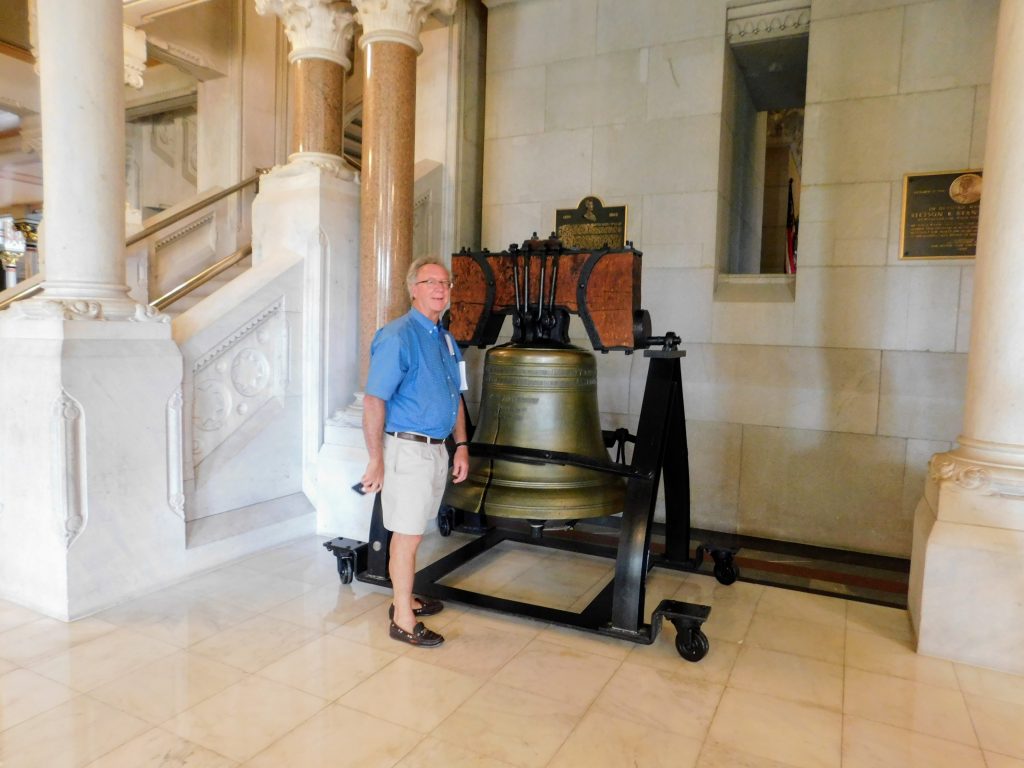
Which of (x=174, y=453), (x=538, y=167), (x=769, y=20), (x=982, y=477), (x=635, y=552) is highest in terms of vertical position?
(x=769, y=20)

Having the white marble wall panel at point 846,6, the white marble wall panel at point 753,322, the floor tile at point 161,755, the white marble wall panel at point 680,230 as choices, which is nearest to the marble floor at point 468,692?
the floor tile at point 161,755

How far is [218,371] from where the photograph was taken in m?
3.96

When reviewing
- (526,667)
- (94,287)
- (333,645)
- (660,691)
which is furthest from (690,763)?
(94,287)

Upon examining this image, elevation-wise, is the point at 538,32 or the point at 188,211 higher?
the point at 538,32

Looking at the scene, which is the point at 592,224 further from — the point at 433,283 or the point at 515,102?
the point at 433,283

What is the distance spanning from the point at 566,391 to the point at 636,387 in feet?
6.61

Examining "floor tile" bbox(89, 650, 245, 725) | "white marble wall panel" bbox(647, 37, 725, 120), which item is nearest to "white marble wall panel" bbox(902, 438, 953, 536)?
"white marble wall panel" bbox(647, 37, 725, 120)

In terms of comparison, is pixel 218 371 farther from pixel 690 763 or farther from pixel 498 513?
pixel 690 763

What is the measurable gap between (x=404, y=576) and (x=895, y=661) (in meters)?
2.16

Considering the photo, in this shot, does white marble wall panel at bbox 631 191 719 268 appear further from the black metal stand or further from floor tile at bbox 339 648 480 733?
floor tile at bbox 339 648 480 733

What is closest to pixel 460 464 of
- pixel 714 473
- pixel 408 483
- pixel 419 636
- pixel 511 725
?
pixel 408 483

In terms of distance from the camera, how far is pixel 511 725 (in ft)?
7.82

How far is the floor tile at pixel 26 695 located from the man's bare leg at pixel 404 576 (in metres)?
1.24

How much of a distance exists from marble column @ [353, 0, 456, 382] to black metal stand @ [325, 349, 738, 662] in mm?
1552
